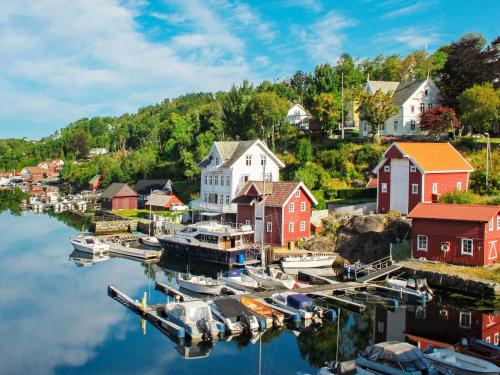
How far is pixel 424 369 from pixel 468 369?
1.75 metres

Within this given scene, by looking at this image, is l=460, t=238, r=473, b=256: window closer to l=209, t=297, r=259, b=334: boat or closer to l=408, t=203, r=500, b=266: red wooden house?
l=408, t=203, r=500, b=266: red wooden house

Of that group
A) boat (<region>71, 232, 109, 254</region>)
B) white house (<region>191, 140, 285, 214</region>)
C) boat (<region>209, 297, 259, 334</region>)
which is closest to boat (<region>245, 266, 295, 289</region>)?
boat (<region>209, 297, 259, 334</region>)

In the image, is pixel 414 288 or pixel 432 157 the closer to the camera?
pixel 414 288

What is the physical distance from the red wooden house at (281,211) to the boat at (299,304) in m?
14.5

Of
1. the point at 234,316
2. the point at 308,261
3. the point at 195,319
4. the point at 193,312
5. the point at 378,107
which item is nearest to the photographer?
the point at 195,319

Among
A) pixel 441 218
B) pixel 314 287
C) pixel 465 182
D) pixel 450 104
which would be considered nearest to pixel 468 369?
pixel 314 287

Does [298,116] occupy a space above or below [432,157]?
above

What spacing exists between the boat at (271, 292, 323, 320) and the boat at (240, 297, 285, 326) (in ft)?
3.67

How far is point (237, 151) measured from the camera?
5944 centimetres

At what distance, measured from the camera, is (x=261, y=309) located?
29.8 m

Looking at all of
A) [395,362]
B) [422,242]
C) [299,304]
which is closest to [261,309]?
[299,304]

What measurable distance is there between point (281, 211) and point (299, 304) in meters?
16.8

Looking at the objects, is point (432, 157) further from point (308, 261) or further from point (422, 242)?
point (308, 261)

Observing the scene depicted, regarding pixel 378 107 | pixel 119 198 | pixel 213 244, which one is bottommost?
pixel 213 244
